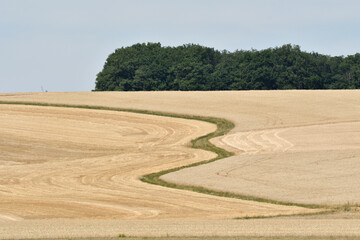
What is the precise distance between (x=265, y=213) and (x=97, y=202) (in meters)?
7.04

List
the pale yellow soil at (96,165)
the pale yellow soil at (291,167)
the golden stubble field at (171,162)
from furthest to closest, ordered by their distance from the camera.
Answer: the pale yellow soil at (291,167) → the pale yellow soil at (96,165) → the golden stubble field at (171,162)

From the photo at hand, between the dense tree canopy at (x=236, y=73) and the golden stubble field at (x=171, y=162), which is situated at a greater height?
the dense tree canopy at (x=236, y=73)

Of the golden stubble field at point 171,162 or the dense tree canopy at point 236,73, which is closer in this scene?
the golden stubble field at point 171,162

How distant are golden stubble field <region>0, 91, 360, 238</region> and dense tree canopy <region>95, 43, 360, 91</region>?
1387 inches

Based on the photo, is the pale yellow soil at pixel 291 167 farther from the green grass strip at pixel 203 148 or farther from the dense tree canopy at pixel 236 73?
the dense tree canopy at pixel 236 73

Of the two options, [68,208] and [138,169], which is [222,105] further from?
[68,208]

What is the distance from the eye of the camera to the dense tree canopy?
4067 inches

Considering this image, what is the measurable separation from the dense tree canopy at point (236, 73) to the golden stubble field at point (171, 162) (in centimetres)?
3523

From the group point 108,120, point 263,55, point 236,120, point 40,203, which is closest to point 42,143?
point 108,120

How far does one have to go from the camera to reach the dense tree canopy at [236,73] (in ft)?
339

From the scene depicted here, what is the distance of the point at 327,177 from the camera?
31.5m

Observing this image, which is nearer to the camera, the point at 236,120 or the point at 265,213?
the point at 265,213

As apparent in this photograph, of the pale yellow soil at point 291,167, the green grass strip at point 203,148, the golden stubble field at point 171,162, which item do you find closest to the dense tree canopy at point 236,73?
the golden stubble field at point 171,162

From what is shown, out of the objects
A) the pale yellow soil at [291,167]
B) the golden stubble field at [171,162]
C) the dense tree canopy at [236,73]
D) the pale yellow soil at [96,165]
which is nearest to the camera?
the golden stubble field at [171,162]
